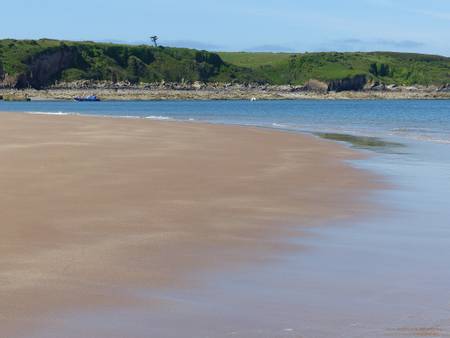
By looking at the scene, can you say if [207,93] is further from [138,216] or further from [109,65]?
[138,216]

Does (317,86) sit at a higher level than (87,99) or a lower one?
higher

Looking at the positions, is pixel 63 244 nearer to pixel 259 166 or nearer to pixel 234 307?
pixel 234 307

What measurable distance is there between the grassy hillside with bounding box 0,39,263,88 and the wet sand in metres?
146

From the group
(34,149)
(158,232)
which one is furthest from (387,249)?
(34,149)

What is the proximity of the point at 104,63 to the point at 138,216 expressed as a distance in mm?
167282

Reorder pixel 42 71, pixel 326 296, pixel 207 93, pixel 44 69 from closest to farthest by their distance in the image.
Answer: pixel 326 296, pixel 207 93, pixel 44 69, pixel 42 71

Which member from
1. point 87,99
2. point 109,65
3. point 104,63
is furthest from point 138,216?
point 104,63

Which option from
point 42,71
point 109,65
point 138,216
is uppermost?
point 138,216

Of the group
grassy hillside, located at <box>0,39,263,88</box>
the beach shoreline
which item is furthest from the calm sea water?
grassy hillside, located at <box>0,39,263,88</box>

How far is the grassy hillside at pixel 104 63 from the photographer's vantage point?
163 meters

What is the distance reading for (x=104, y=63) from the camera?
17525 cm

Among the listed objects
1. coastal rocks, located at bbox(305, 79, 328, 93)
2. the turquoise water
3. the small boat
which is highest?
the turquoise water

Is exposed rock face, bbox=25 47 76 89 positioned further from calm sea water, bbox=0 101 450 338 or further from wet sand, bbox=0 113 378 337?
calm sea water, bbox=0 101 450 338

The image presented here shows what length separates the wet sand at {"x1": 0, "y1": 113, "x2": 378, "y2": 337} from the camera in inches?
293
